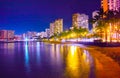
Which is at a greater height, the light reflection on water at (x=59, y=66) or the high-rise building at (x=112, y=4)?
the high-rise building at (x=112, y=4)

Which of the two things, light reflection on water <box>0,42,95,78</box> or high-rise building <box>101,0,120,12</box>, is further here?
high-rise building <box>101,0,120,12</box>

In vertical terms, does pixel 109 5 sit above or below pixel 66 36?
above

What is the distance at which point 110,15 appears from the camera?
7450 centimetres

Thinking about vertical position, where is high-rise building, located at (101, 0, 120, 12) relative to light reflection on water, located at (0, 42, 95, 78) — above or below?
above

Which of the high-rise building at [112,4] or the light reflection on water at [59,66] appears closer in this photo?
the light reflection on water at [59,66]

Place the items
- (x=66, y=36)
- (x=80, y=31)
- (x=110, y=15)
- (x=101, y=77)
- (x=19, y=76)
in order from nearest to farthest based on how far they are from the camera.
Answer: (x=101, y=77), (x=19, y=76), (x=110, y=15), (x=80, y=31), (x=66, y=36)

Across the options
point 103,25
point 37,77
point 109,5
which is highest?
point 109,5

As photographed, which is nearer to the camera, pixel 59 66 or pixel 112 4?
pixel 59 66

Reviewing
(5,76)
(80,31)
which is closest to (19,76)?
(5,76)

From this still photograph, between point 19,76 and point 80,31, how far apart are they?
137 m

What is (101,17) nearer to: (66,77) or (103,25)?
(103,25)

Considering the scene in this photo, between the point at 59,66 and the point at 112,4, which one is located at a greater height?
the point at 112,4

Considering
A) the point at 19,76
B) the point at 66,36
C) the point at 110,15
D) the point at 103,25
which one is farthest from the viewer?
the point at 66,36

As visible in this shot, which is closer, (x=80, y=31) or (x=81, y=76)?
(x=81, y=76)
